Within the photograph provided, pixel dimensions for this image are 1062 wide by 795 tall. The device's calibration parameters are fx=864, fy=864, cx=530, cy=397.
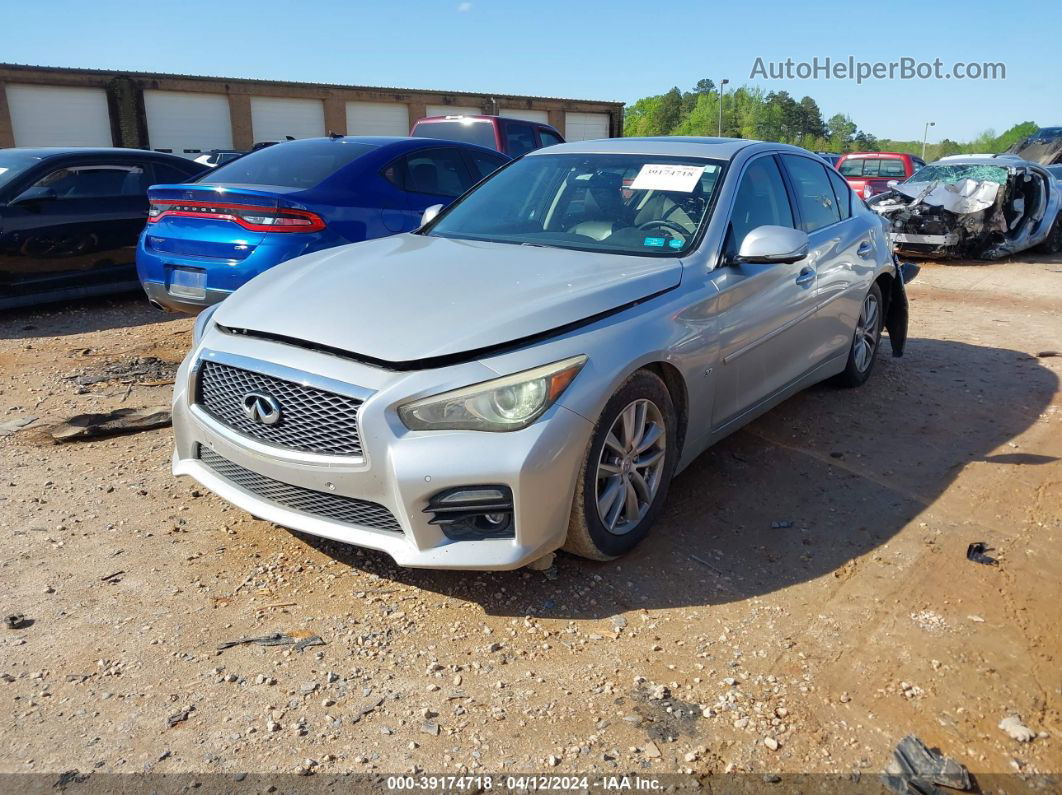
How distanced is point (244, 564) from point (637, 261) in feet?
6.80

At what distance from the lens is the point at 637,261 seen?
3768 millimetres

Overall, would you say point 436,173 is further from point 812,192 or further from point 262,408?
point 262,408

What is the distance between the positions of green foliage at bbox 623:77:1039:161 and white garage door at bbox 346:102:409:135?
41597 mm

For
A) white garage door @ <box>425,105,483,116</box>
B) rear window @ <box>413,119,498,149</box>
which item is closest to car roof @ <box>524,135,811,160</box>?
rear window @ <box>413,119,498,149</box>

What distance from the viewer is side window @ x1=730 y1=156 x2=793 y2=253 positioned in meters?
4.17

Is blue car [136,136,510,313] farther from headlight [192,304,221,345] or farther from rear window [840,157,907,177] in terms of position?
rear window [840,157,907,177]

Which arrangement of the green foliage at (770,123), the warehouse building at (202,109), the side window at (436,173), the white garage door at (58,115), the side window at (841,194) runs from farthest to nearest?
the green foliage at (770,123), the warehouse building at (202,109), the white garage door at (58,115), the side window at (436,173), the side window at (841,194)

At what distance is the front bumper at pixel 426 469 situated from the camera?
2.87 m

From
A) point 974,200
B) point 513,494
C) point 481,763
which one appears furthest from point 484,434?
point 974,200

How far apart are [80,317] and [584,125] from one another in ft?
123

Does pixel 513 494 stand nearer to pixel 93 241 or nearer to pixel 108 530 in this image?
pixel 108 530

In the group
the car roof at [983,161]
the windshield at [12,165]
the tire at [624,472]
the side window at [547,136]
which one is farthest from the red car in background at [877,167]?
the tire at [624,472]

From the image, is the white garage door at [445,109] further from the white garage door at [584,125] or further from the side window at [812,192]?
the side window at [812,192]

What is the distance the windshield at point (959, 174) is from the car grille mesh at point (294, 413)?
40.7ft
